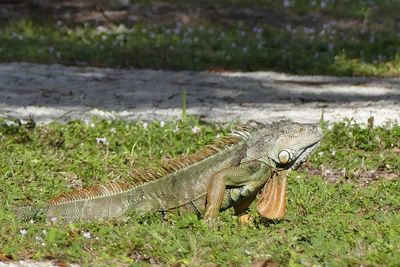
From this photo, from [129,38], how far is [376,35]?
129 inches

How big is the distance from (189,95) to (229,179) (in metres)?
6.11

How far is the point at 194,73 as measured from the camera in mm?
14227

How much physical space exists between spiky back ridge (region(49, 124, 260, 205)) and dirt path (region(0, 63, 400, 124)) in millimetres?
3563

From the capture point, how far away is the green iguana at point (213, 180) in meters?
6.77

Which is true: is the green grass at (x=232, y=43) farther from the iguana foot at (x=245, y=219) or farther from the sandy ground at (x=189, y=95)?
the iguana foot at (x=245, y=219)

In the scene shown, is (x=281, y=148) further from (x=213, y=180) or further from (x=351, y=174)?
(x=351, y=174)

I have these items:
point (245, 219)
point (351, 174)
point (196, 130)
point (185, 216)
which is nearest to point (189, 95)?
point (196, 130)

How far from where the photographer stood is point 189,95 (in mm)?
12805

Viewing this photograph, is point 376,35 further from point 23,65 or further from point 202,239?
point 202,239

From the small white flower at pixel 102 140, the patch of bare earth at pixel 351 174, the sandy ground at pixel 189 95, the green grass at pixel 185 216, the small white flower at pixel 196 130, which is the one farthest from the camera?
the sandy ground at pixel 189 95

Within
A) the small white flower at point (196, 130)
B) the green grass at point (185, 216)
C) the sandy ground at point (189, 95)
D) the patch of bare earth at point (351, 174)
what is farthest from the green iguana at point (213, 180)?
the sandy ground at point (189, 95)

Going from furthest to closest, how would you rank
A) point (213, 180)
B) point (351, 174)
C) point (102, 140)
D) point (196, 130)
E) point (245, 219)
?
1. point (196, 130)
2. point (102, 140)
3. point (351, 174)
4. point (245, 219)
5. point (213, 180)

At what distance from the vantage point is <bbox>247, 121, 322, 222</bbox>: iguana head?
6.88 meters

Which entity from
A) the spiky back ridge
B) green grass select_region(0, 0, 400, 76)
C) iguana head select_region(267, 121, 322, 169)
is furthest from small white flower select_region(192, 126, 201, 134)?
green grass select_region(0, 0, 400, 76)
